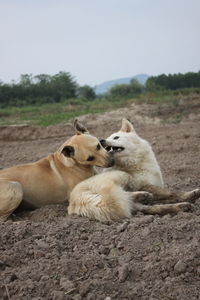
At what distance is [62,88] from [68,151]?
3487cm

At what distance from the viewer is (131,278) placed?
3027 millimetres

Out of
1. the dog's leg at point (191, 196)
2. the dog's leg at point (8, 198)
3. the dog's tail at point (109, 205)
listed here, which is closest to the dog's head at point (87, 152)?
the dog's tail at point (109, 205)

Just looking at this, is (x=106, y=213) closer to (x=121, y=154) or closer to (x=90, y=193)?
(x=90, y=193)

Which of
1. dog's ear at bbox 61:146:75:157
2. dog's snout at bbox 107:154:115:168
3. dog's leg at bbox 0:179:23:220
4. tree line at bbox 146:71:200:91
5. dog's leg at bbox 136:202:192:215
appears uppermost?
tree line at bbox 146:71:200:91

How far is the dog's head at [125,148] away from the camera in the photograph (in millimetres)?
5469

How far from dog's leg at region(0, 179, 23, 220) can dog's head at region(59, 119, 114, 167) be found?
0.85 meters

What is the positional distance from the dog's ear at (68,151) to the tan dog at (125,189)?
50 centimetres

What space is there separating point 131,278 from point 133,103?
57.8 feet

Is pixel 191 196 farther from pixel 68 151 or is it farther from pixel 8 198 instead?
pixel 8 198

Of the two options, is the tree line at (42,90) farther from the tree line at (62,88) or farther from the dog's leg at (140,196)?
the dog's leg at (140,196)

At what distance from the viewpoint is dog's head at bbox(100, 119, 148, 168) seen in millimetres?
5469

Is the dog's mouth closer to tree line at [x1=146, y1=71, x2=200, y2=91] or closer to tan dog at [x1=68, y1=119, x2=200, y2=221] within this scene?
tan dog at [x1=68, y1=119, x2=200, y2=221]

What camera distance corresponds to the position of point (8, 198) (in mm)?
5000

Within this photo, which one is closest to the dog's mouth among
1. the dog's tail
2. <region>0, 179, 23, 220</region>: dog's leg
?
the dog's tail
